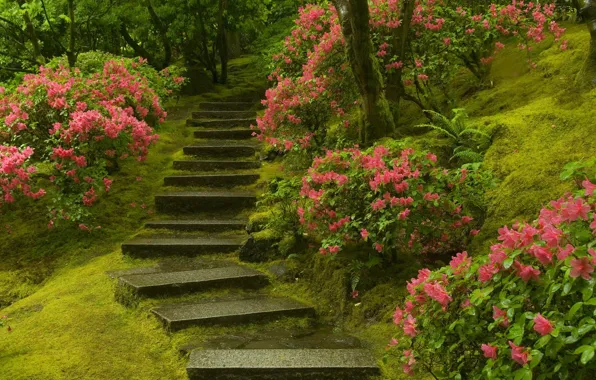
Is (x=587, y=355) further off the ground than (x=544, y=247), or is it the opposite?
(x=544, y=247)

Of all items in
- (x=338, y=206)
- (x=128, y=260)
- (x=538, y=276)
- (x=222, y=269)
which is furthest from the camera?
(x=128, y=260)

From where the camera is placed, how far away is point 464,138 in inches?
248

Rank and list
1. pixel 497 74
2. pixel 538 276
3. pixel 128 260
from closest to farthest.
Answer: pixel 538 276 < pixel 128 260 < pixel 497 74

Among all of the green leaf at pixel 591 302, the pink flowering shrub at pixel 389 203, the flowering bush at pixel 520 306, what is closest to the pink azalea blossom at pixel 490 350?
the flowering bush at pixel 520 306

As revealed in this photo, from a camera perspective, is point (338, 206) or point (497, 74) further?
point (497, 74)

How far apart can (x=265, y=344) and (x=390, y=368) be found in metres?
1.04

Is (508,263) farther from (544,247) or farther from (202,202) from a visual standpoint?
(202,202)

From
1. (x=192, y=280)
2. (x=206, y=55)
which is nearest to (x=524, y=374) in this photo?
(x=192, y=280)

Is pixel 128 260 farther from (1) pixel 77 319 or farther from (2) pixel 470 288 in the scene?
(2) pixel 470 288

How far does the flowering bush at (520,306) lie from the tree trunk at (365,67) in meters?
3.99

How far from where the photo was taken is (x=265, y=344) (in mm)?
4223

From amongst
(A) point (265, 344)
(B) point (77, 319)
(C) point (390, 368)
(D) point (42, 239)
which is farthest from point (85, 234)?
(C) point (390, 368)

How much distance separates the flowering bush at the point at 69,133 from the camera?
6.30 m

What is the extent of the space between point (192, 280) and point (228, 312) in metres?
0.73
